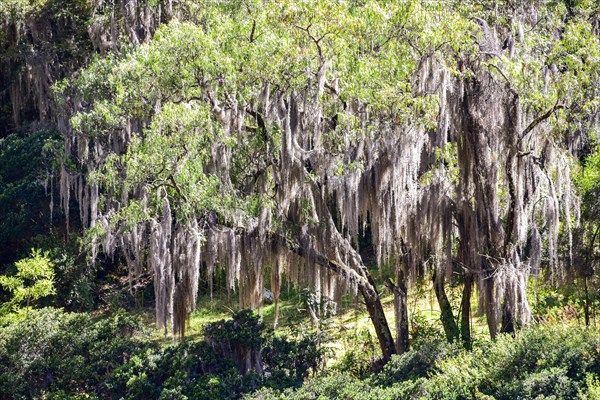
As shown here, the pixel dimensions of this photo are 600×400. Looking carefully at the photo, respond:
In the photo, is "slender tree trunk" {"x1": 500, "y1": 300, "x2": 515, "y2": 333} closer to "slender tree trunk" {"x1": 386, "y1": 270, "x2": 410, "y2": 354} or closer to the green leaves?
"slender tree trunk" {"x1": 386, "y1": 270, "x2": 410, "y2": 354}

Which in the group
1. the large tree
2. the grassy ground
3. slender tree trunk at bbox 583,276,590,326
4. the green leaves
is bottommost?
the grassy ground

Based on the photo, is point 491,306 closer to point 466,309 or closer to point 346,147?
point 466,309

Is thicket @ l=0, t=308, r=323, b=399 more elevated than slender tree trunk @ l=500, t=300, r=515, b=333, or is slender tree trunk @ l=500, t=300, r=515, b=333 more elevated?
slender tree trunk @ l=500, t=300, r=515, b=333

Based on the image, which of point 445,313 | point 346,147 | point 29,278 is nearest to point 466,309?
point 445,313

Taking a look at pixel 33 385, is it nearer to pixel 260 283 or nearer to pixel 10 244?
pixel 260 283

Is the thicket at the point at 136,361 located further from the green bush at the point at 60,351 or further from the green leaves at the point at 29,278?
the green leaves at the point at 29,278

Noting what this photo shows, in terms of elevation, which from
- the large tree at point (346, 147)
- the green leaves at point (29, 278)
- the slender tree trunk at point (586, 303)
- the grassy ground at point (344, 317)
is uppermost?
the large tree at point (346, 147)

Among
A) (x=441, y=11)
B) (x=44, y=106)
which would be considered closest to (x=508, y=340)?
(x=441, y=11)

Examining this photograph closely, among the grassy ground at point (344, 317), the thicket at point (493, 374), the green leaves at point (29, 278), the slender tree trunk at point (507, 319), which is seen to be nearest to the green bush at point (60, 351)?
the grassy ground at point (344, 317)

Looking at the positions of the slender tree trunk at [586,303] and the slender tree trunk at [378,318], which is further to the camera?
the slender tree trunk at [586,303]

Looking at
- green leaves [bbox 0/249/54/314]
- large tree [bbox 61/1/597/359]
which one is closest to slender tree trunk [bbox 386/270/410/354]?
large tree [bbox 61/1/597/359]

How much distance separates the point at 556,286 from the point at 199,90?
27.5ft

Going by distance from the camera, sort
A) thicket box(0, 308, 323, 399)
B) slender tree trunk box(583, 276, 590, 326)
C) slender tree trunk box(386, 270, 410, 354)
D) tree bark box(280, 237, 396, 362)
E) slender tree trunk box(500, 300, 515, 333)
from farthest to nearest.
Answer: slender tree trunk box(583, 276, 590, 326)
slender tree trunk box(386, 270, 410, 354)
tree bark box(280, 237, 396, 362)
slender tree trunk box(500, 300, 515, 333)
thicket box(0, 308, 323, 399)

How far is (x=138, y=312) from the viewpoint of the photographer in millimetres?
24891
